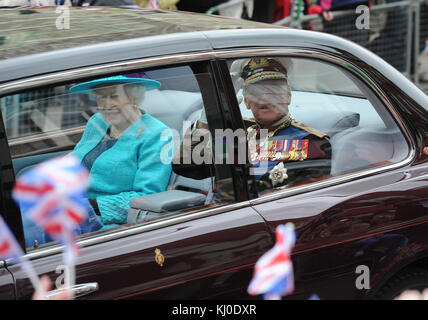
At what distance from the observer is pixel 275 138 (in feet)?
8.54

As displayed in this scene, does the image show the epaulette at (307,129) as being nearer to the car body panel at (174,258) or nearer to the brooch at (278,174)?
the brooch at (278,174)

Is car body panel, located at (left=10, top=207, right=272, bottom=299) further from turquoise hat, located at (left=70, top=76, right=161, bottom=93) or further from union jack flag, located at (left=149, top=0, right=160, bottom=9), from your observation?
union jack flag, located at (left=149, top=0, right=160, bottom=9)

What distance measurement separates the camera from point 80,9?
9.33 feet

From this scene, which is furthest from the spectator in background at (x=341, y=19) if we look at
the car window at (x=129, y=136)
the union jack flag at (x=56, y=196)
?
the union jack flag at (x=56, y=196)

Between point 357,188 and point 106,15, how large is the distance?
3.71ft

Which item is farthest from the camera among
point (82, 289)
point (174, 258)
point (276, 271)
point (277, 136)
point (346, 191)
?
point (277, 136)

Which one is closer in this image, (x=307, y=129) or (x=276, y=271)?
(x=276, y=271)

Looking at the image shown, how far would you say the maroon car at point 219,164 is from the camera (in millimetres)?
2125

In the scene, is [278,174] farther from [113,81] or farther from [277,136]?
[113,81]

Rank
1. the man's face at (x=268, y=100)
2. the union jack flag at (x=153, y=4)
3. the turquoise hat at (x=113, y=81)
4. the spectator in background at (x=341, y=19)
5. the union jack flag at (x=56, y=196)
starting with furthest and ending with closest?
the spectator in background at (x=341, y=19) → the union jack flag at (x=153, y=4) → the man's face at (x=268, y=100) → the turquoise hat at (x=113, y=81) → the union jack flag at (x=56, y=196)

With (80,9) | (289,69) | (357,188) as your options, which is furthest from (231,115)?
(80,9)

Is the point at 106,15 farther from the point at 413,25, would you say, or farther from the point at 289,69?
the point at 413,25

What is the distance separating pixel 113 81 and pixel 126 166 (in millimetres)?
439

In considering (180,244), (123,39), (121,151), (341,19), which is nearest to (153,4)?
(341,19)
